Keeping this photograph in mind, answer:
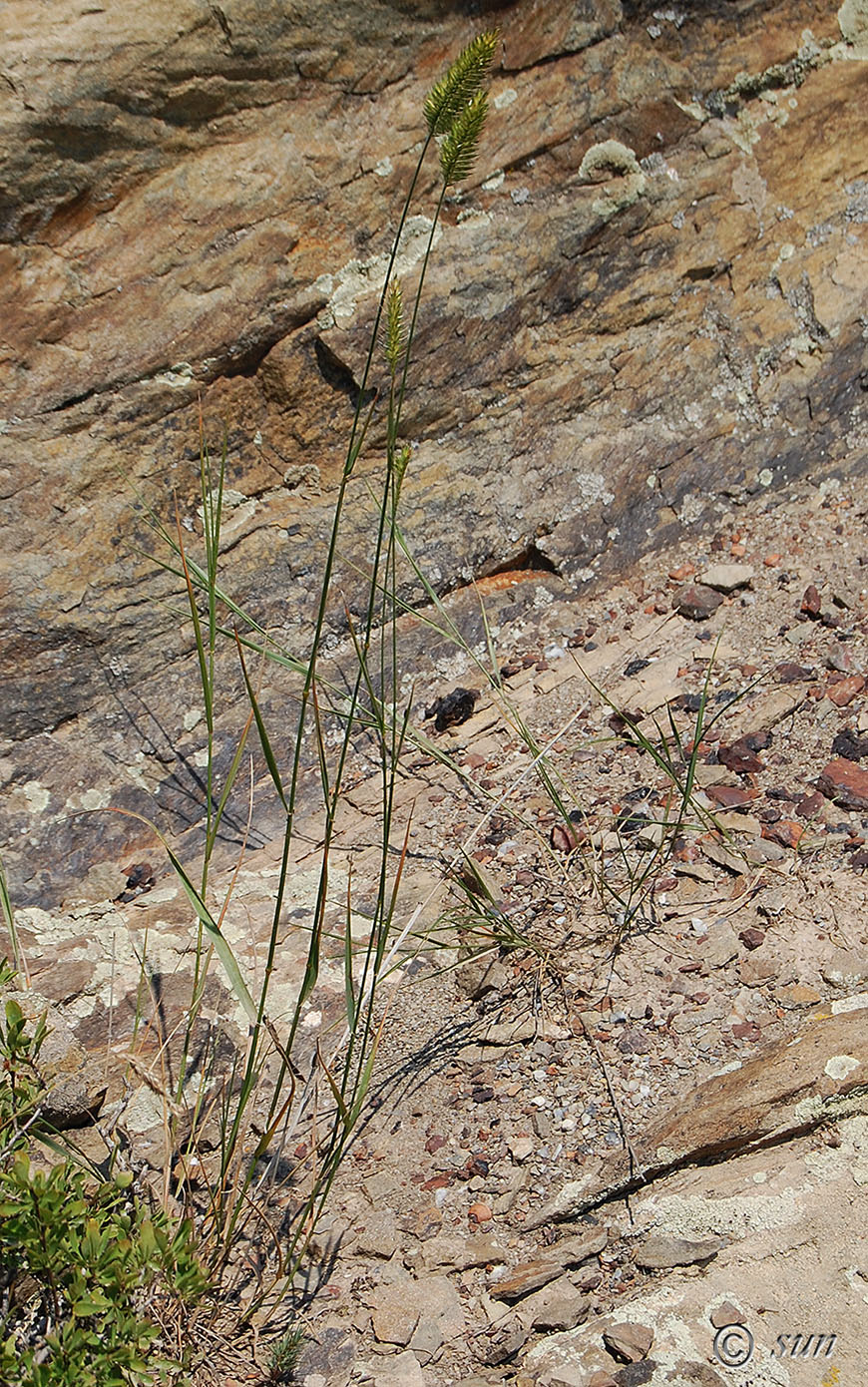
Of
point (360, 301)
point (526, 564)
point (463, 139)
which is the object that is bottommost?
point (526, 564)

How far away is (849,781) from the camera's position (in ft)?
7.49

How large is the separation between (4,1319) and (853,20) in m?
3.61

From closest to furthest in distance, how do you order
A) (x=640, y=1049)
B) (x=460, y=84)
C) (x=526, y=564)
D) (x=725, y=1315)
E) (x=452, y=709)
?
(x=460, y=84) < (x=725, y=1315) < (x=640, y=1049) < (x=452, y=709) < (x=526, y=564)

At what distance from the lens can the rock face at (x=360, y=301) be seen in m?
2.62

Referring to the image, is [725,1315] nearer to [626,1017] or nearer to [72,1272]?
[626,1017]

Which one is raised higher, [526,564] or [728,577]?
[526,564]

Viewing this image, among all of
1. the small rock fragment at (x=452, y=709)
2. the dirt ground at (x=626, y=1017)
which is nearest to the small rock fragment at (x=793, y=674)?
the dirt ground at (x=626, y=1017)

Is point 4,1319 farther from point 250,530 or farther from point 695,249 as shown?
point 695,249

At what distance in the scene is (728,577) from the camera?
293cm

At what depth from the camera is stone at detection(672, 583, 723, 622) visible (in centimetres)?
289

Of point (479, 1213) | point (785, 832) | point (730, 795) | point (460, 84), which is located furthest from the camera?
point (730, 795)

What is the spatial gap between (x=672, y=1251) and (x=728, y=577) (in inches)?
68.8

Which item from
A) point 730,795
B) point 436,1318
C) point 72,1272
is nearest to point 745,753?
point 730,795

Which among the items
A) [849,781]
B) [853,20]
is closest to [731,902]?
[849,781]
